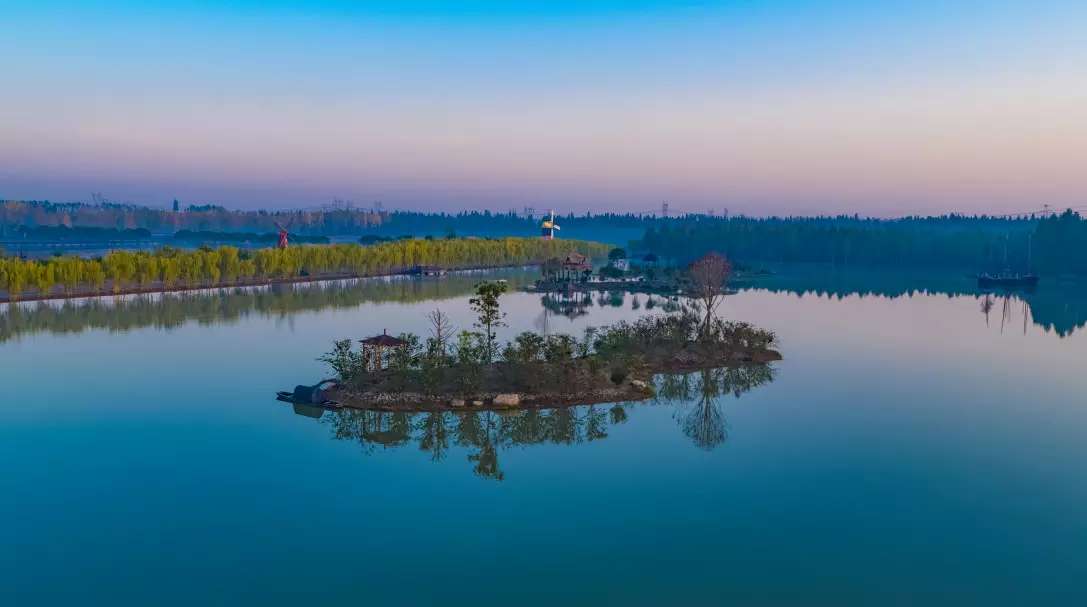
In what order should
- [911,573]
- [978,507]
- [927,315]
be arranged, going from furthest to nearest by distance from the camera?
[927,315] → [978,507] → [911,573]

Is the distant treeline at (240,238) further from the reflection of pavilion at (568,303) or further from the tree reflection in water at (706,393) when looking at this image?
the tree reflection in water at (706,393)

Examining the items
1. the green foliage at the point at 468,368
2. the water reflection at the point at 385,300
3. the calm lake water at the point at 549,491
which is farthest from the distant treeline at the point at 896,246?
the green foliage at the point at 468,368

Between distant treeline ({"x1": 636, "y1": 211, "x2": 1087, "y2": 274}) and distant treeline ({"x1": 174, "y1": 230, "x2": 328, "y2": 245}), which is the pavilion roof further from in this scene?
distant treeline ({"x1": 174, "y1": 230, "x2": 328, "y2": 245})

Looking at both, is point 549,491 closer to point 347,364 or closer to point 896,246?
point 347,364

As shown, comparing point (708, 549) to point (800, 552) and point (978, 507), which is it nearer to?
point (800, 552)

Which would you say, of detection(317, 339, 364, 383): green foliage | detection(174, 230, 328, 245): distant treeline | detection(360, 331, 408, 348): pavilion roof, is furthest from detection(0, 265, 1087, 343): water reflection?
detection(174, 230, 328, 245): distant treeline

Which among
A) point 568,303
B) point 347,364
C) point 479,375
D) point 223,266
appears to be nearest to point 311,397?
point 347,364

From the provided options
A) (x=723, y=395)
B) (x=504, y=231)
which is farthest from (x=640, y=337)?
(x=504, y=231)
